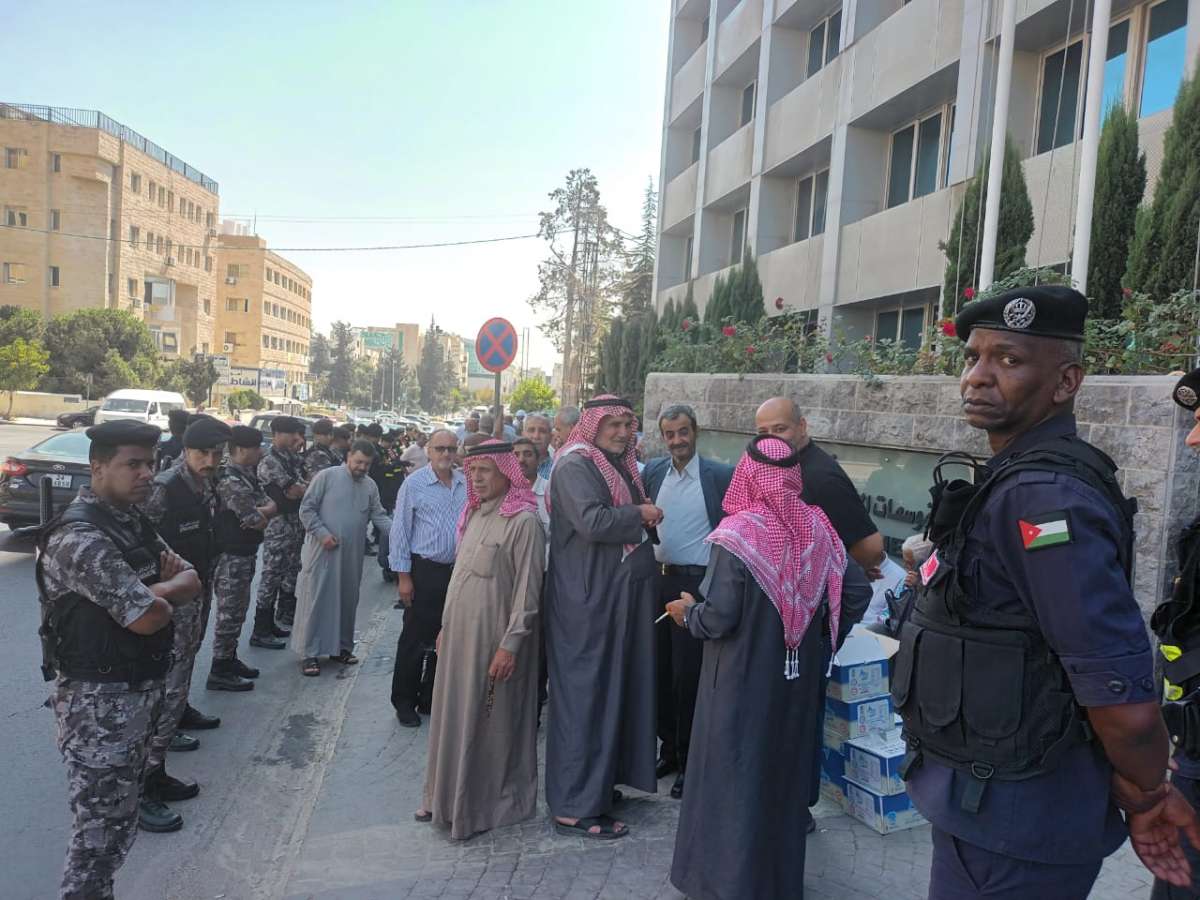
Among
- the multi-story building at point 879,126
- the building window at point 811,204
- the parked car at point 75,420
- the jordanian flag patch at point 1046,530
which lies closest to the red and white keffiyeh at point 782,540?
the jordanian flag patch at point 1046,530

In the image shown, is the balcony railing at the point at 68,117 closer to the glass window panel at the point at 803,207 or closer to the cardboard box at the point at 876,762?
the glass window panel at the point at 803,207

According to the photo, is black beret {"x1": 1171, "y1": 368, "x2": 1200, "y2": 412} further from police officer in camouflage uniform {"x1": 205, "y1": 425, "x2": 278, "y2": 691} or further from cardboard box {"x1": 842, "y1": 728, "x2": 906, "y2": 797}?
police officer in camouflage uniform {"x1": 205, "y1": 425, "x2": 278, "y2": 691}

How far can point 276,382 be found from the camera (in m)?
60.5

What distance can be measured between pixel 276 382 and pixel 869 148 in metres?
54.5

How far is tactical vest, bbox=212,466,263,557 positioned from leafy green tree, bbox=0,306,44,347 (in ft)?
138

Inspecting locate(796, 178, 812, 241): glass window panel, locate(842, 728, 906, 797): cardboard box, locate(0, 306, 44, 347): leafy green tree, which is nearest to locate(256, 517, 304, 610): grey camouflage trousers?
locate(842, 728, 906, 797): cardboard box

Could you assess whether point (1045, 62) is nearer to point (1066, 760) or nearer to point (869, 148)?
point (869, 148)

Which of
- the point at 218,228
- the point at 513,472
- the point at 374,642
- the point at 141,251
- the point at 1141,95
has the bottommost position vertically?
the point at 374,642

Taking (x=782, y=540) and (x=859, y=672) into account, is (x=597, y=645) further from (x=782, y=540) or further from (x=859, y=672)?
(x=859, y=672)

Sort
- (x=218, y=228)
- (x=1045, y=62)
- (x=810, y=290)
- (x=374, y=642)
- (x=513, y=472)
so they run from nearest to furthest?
(x=513, y=472) → (x=374, y=642) → (x=1045, y=62) → (x=810, y=290) → (x=218, y=228)

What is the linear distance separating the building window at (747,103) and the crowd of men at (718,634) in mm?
16526

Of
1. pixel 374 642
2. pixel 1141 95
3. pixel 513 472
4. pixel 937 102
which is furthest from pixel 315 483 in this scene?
pixel 937 102

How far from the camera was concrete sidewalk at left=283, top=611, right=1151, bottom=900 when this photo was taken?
11.2 feet

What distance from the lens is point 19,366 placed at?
37625 mm
